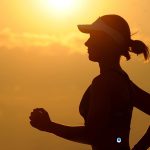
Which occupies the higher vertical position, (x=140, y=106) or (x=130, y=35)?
(x=130, y=35)

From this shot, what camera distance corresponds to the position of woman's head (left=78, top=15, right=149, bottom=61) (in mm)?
6762

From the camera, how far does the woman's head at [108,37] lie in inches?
266

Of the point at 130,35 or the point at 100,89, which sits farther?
the point at 130,35

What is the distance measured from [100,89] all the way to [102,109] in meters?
0.19

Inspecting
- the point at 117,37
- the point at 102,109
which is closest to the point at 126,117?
the point at 102,109

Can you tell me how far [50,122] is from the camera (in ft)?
21.0

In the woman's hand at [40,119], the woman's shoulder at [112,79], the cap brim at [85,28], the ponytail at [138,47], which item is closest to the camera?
the woman's hand at [40,119]

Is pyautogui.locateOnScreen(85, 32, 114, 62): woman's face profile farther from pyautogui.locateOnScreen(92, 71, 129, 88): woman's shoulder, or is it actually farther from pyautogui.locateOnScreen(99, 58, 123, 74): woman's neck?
pyautogui.locateOnScreen(92, 71, 129, 88): woman's shoulder

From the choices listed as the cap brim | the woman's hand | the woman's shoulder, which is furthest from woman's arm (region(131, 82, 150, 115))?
the woman's hand

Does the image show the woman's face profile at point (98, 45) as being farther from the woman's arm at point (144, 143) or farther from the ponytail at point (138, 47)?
the woman's arm at point (144, 143)

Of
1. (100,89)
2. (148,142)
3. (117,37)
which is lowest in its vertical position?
(148,142)

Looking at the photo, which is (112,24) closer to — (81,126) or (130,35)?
(130,35)

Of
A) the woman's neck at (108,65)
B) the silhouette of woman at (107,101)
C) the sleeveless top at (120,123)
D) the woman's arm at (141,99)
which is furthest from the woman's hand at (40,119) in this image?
the woman's arm at (141,99)

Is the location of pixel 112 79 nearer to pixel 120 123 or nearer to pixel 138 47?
pixel 120 123
